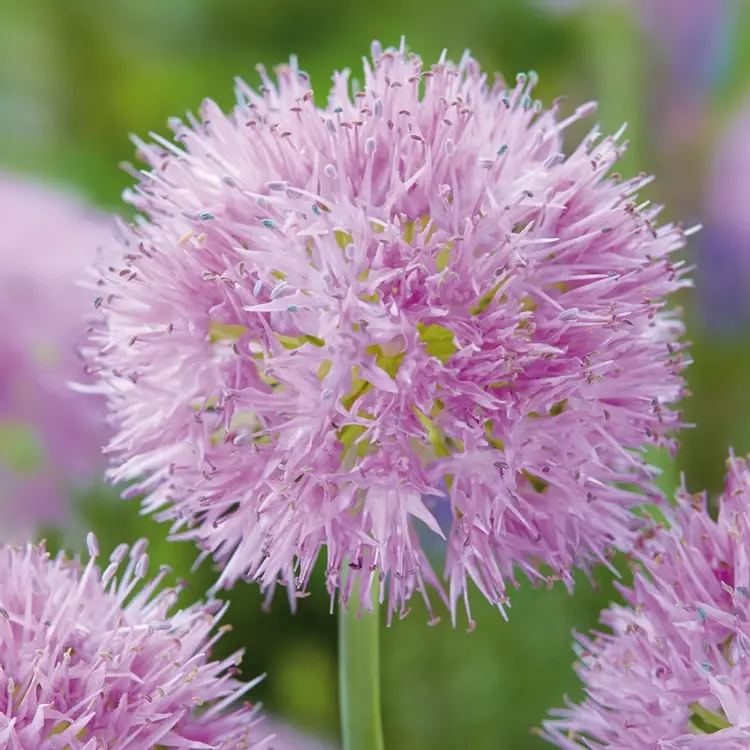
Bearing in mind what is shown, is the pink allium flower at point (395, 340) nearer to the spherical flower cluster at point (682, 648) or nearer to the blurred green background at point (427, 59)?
the spherical flower cluster at point (682, 648)

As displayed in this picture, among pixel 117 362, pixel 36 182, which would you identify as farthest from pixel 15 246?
pixel 117 362

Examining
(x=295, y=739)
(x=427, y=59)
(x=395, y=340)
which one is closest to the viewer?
(x=395, y=340)

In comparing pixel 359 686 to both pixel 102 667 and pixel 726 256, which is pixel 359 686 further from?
pixel 726 256

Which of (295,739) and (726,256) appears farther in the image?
(726,256)

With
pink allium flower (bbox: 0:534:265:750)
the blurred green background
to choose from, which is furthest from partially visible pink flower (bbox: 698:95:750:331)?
pink allium flower (bbox: 0:534:265:750)

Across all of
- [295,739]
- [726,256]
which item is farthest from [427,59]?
[295,739]

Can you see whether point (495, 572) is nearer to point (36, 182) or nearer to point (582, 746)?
point (582, 746)

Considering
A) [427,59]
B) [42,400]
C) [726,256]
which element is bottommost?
[42,400]
